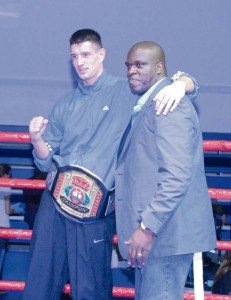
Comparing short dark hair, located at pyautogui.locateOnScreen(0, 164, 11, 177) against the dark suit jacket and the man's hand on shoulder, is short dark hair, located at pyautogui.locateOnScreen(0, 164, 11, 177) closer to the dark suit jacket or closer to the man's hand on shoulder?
the dark suit jacket

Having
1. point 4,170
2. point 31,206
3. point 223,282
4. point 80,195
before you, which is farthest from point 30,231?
point 4,170

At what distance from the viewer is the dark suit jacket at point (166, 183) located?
1.71 m

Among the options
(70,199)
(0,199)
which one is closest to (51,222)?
(70,199)

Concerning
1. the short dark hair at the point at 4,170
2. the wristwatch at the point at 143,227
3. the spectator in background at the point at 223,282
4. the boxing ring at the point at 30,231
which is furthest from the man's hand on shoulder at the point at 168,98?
the short dark hair at the point at 4,170

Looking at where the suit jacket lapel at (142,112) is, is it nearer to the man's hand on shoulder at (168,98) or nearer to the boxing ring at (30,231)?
the man's hand on shoulder at (168,98)

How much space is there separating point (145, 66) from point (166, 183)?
15.1 inches

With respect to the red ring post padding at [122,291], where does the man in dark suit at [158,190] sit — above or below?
above

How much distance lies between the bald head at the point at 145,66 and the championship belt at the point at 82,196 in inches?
13.9

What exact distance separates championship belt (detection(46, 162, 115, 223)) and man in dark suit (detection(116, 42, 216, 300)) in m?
0.15

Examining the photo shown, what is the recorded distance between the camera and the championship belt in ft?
6.68

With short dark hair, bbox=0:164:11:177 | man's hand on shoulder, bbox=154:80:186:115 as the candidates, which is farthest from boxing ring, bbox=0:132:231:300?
short dark hair, bbox=0:164:11:177

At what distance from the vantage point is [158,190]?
1.73m

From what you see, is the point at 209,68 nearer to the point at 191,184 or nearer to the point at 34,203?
the point at 34,203

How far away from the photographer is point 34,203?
4242mm
